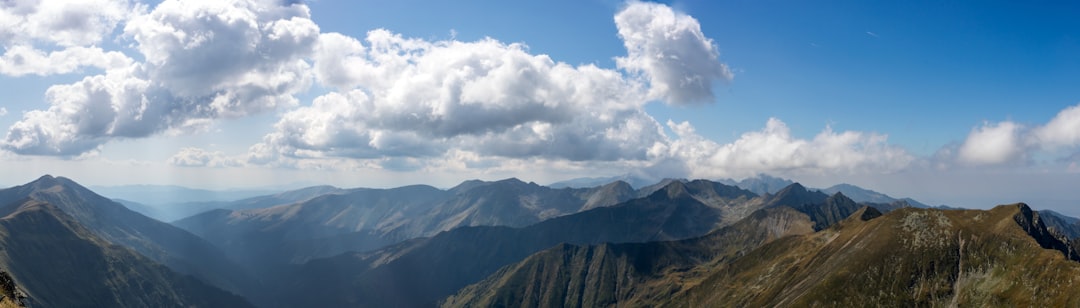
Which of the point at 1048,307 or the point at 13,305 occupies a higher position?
the point at 13,305

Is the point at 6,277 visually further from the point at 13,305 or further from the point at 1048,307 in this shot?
the point at 1048,307

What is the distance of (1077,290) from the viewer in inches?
7795

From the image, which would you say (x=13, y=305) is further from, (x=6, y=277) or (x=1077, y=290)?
(x=1077, y=290)

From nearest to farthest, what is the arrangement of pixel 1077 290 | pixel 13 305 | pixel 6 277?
pixel 13 305
pixel 6 277
pixel 1077 290

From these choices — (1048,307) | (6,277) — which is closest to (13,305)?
(6,277)

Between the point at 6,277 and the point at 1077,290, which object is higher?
the point at 6,277

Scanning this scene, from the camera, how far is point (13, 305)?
3135 inches

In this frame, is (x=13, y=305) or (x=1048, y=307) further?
(x=1048, y=307)

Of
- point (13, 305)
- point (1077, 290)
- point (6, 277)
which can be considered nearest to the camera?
point (13, 305)

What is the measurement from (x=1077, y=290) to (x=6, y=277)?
314 meters

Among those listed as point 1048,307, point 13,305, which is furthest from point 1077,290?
point 13,305

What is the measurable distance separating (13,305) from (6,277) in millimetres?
17975

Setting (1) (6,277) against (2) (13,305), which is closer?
(2) (13,305)

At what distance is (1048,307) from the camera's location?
655 ft
